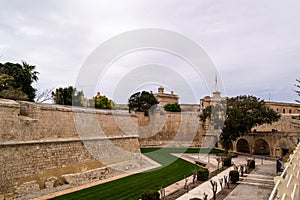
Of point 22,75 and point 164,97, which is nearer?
point 22,75

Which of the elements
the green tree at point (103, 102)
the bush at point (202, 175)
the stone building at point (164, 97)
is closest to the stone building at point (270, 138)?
the stone building at point (164, 97)

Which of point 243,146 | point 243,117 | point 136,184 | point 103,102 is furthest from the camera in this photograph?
point 103,102

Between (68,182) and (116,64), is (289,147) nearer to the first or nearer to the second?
(116,64)

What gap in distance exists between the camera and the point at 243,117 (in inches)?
927

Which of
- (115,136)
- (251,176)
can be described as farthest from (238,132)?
(115,136)

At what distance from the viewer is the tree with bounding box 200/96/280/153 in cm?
2353

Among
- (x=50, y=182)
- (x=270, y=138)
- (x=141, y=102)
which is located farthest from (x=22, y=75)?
(x=270, y=138)

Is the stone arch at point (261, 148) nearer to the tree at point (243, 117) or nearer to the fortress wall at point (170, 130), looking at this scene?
the tree at point (243, 117)

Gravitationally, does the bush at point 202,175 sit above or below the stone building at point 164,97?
below

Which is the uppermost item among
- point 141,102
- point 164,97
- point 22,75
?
point 164,97

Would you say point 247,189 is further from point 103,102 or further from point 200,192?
point 103,102

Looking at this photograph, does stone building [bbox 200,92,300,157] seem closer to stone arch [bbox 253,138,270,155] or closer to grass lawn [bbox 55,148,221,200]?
stone arch [bbox 253,138,270,155]

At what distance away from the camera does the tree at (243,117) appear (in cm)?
2353

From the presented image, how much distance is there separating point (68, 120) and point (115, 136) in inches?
185
